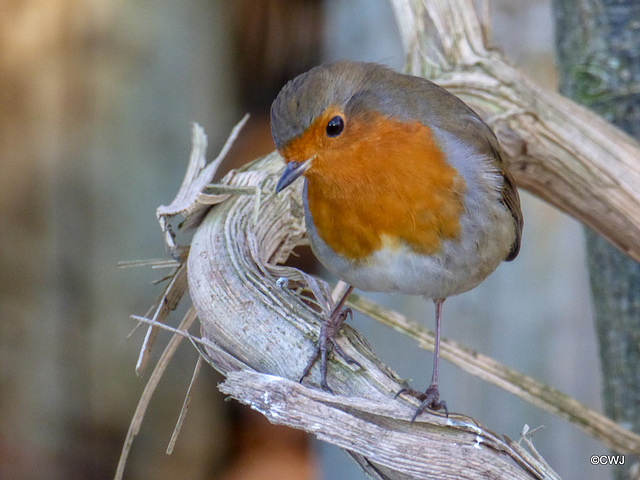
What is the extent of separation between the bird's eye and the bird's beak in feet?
0.20

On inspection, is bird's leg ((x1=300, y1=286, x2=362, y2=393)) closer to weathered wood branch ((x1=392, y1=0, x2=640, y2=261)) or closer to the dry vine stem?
the dry vine stem

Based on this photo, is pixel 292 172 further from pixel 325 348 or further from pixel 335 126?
pixel 325 348

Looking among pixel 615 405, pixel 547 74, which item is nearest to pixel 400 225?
pixel 615 405

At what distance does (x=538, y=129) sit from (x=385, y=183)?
562mm

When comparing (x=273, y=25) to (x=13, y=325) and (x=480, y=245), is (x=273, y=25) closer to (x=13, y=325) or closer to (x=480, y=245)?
(x=13, y=325)

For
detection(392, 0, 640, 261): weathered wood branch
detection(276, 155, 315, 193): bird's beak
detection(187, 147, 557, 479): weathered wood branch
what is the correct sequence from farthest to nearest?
1. detection(392, 0, 640, 261): weathered wood branch
2. detection(276, 155, 315, 193): bird's beak
3. detection(187, 147, 557, 479): weathered wood branch

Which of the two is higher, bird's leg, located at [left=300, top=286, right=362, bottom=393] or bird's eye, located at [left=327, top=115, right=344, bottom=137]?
bird's eye, located at [left=327, top=115, right=344, bottom=137]

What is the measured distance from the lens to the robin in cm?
150

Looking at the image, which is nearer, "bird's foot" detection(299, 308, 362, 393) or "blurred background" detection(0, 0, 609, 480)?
"bird's foot" detection(299, 308, 362, 393)

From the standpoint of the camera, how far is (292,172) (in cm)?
148

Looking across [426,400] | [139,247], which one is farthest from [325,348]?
[139,247]

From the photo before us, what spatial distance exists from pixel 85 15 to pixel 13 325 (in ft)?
4.03

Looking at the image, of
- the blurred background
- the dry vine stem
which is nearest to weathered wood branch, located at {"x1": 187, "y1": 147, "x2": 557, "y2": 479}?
the dry vine stem

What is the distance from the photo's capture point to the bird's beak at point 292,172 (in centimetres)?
146
